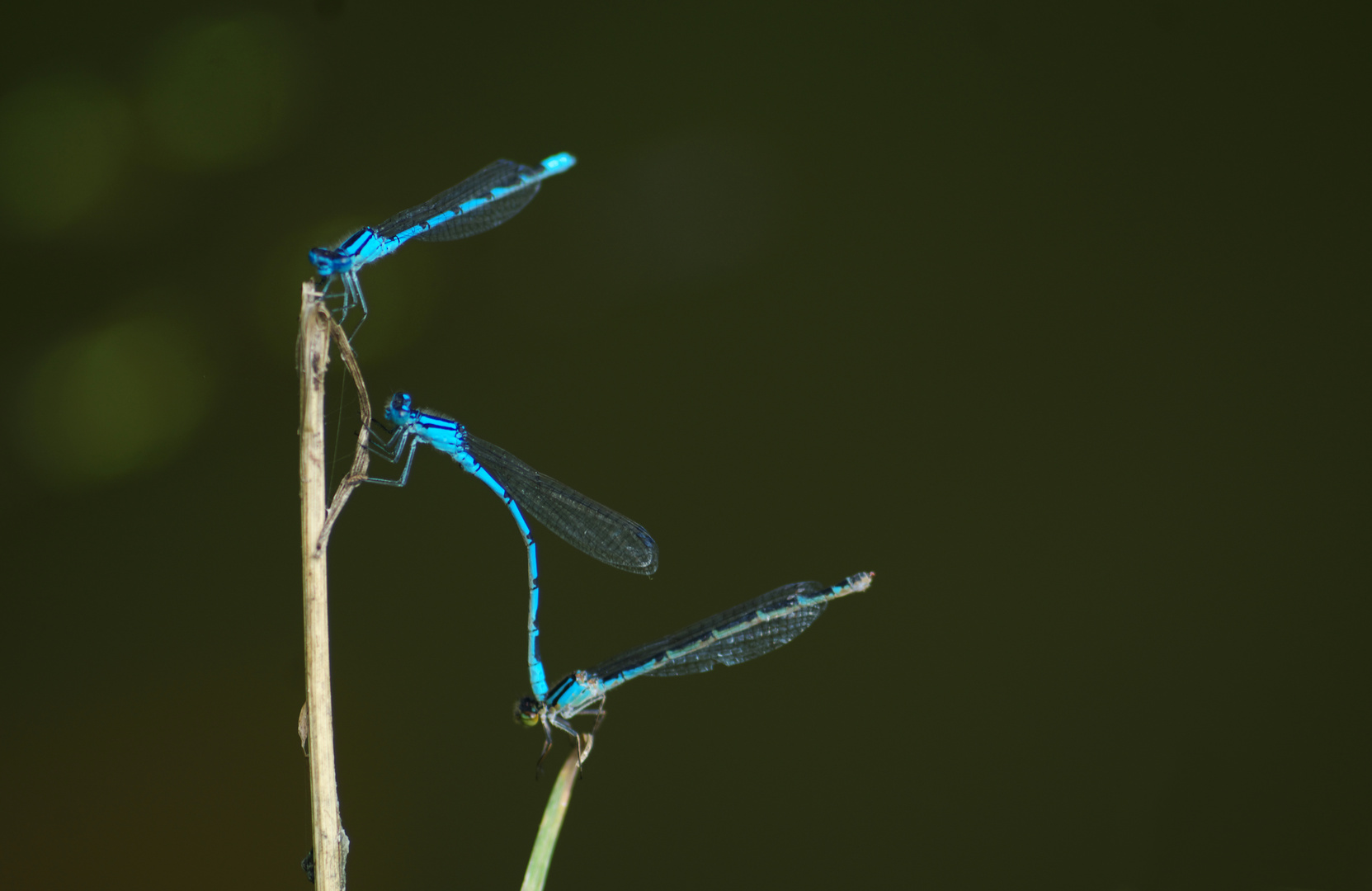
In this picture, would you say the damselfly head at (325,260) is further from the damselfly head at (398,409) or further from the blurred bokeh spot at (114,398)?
the blurred bokeh spot at (114,398)

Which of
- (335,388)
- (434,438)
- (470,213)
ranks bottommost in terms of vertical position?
(434,438)

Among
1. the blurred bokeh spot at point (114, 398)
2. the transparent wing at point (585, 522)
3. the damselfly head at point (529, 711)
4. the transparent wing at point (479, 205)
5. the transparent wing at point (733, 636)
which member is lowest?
the transparent wing at point (733, 636)

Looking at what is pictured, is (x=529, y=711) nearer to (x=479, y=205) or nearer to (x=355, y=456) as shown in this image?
(x=355, y=456)

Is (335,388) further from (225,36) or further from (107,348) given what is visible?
(225,36)

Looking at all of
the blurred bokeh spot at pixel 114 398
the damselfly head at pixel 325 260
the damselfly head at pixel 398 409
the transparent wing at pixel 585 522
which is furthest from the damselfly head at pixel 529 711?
the blurred bokeh spot at pixel 114 398

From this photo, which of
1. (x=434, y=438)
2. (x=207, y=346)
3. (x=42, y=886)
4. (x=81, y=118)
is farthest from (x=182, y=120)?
(x=42, y=886)

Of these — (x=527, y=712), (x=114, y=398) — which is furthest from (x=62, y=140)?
(x=527, y=712)
